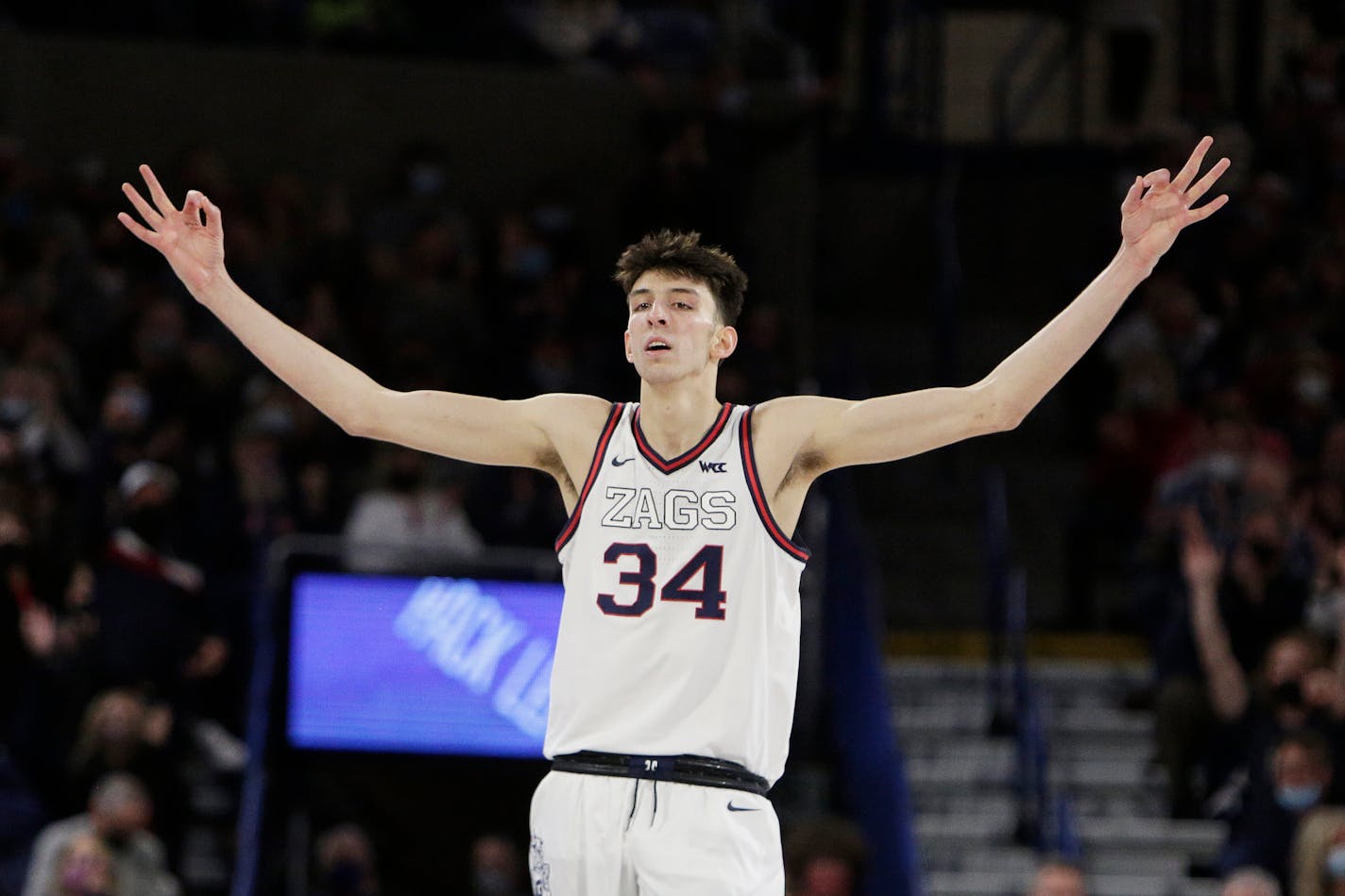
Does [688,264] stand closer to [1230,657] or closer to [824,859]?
[824,859]

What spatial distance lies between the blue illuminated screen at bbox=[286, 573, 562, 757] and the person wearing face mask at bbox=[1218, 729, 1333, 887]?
3.38m

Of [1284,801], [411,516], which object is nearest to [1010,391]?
[1284,801]

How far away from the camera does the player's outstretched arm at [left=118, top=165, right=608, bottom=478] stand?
17.3 feet

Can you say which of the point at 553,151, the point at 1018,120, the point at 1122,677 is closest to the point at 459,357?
the point at 553,151

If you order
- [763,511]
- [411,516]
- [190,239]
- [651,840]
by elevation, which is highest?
[411,516]

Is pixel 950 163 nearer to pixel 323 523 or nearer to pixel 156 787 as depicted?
pixel 323 523

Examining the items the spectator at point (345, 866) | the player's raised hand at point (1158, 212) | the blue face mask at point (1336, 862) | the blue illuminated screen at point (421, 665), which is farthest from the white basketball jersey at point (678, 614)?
the spectator at point (345, 866)

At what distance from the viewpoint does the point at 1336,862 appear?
378 inches

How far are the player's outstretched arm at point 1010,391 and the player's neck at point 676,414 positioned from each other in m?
0.15

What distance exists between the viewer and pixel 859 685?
11492mm

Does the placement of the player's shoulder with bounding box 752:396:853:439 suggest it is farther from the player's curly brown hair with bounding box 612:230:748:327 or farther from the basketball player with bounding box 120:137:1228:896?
the player's curly brown hair with bounding box 612:230:748:327

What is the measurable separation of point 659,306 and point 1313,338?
10.2m

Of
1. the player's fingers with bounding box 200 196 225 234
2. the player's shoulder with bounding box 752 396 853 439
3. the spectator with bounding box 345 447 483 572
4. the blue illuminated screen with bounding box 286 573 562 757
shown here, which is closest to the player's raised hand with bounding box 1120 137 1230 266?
the player's shoulder with bounding box 752 396 853 439

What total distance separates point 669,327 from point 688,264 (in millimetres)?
179
